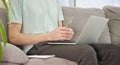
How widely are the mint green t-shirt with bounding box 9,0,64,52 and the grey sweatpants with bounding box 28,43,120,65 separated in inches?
8.4

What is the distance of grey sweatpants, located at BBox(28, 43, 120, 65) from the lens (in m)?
1.44

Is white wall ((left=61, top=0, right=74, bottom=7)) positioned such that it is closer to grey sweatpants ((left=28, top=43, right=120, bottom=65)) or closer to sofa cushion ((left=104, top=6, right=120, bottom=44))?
sofa cushion ((left=104, top=6, right=120, bottom=44))

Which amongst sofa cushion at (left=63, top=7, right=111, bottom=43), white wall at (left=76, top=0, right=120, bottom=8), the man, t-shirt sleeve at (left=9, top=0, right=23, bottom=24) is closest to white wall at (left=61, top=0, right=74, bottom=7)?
white wall at (left=76, top=0, right=120, bottom=8)

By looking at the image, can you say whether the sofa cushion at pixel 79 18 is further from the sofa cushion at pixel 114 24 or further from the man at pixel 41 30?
the man at pixel 41 30

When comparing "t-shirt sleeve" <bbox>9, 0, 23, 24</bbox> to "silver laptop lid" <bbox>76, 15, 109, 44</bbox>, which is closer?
"silver laptop lid" <bbox>76, 15, 109, 44</bbox>

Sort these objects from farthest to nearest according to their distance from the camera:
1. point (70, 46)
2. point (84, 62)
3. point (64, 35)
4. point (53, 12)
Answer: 1. point (53, 12)
2. point (64, 35)
3. point (70, 46)
4. point (84, 62)

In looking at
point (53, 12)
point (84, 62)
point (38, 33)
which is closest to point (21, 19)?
point (38, 33)

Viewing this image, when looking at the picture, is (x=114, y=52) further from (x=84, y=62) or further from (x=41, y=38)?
(x=41, y=38)

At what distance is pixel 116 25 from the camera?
245cm

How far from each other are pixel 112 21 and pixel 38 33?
37.3 inches

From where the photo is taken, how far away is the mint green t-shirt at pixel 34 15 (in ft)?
5.95

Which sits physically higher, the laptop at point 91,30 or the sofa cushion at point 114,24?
the laptop at point 91,30

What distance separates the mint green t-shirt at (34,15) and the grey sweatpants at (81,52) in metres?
0.21

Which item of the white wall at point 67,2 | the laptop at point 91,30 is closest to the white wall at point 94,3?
the white wall at point 67,2
